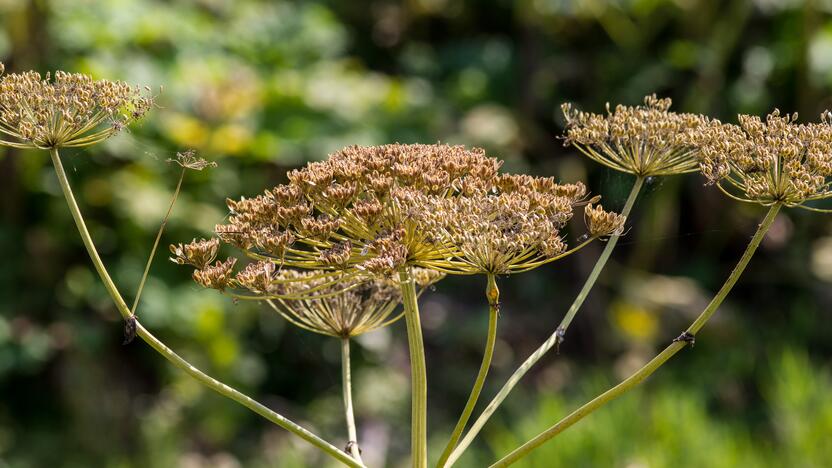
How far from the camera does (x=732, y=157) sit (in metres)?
1.60

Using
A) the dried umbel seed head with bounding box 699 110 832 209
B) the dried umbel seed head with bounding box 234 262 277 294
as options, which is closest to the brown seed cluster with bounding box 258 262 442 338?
the dried umbel seed head with bounding box 234 262 277 294

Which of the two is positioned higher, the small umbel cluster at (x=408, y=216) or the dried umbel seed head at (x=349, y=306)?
the small umbel cluster at (x=408, y=216)

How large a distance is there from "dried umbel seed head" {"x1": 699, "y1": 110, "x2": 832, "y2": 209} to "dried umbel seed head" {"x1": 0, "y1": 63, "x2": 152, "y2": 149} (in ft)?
3.14

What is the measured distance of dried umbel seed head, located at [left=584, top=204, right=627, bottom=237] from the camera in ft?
5.25

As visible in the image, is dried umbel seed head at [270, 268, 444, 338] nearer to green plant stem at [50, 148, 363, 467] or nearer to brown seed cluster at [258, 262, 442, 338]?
brown seed cluster at [258, 262, 442, 338]

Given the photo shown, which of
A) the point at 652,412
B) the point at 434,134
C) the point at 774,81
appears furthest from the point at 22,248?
the point at 774,81

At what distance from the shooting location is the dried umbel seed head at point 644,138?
175 cm

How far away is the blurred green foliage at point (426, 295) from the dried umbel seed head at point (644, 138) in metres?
4.33

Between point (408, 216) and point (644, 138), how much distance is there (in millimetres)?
536

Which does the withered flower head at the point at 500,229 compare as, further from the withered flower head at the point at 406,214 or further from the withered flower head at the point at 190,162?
the withered flower head at the point at 190,162

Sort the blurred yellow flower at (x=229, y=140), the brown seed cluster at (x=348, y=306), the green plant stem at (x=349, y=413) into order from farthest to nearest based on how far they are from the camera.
→ 1. the blurred yellow flower at (x=229, y=140)
2. the brown seed cluster at (x=348, y=306)
3. the green plant stem at (x=349, y=413)

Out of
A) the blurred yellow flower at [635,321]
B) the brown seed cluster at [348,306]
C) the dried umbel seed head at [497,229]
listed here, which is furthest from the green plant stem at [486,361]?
the blurred yellow flower at [635,321]

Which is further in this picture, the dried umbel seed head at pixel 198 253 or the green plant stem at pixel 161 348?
the dried umbel seed head at pixel 198 253

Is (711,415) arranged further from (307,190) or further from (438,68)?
(307,190)
